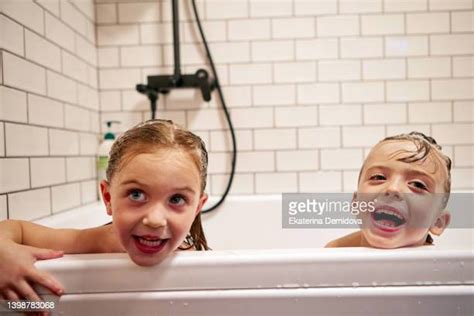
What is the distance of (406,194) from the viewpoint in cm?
63

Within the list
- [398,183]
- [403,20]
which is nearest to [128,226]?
[398,183]

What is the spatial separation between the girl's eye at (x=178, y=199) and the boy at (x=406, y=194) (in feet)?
1.05

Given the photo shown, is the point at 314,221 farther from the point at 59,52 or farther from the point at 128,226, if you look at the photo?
the point at 59,52

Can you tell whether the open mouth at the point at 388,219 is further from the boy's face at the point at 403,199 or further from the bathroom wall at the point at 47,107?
the bathroom wall at the point at 47,107

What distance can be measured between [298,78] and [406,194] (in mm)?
818

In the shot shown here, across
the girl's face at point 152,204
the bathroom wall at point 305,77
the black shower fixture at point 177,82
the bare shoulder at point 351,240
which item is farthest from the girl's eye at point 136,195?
the bathroom wall at point 305,77

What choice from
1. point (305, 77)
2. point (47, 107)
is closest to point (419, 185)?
point (305, 77)

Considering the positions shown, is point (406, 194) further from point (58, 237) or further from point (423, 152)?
point (58, 237)

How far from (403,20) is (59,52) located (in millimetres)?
1173

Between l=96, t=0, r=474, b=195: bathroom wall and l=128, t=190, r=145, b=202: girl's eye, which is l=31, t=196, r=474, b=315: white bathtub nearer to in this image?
l=128, t=190, r=145, b=202: girl's eye

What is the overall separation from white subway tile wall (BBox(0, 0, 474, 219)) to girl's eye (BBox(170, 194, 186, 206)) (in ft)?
2.62

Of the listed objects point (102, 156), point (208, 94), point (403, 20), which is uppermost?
point (403, 20)

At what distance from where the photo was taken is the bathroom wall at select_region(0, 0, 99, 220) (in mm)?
833

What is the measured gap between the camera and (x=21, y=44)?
889 mm
